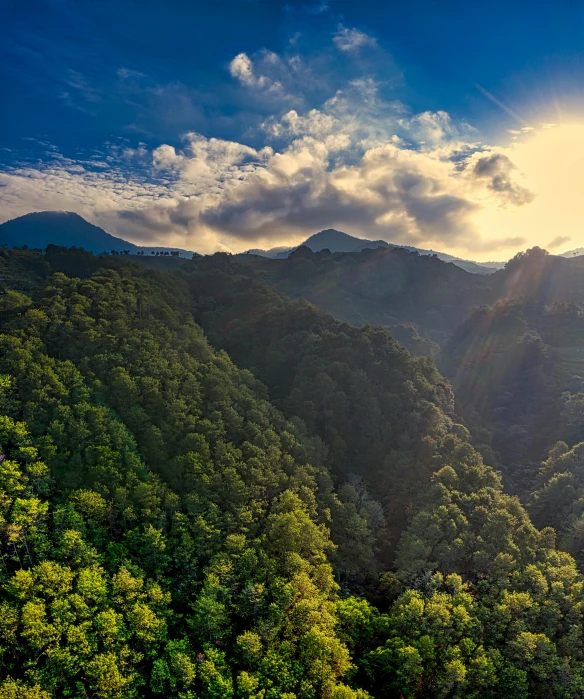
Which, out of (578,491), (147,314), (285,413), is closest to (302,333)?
(285,413)

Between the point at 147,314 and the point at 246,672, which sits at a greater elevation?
the point at 147,314

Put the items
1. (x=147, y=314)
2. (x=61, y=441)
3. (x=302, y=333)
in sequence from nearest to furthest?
(x=61, y=441)
(x=147, y=314)
(x=302, y=333)

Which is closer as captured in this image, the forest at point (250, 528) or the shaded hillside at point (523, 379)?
the forest at point (250, 528)

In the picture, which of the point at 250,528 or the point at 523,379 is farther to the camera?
the point at 523,379

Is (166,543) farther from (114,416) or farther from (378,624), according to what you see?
(378,624)

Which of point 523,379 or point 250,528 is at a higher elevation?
point 523,379

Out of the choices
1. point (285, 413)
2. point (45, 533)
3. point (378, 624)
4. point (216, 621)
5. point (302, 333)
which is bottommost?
point (378, 624)

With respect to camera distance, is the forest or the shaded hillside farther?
the shaded hillside

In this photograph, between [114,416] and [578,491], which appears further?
[578,491]
